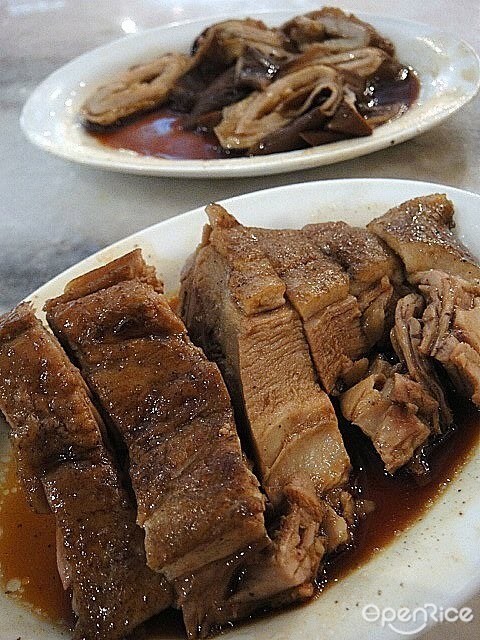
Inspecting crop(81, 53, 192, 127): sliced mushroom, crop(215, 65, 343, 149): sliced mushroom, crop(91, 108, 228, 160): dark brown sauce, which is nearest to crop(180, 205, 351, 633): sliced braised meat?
crop(215, 65, 343, 149): sliced mushroom

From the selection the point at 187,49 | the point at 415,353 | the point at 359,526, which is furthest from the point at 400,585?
the point at 187,49

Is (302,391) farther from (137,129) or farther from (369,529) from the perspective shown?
(137,129)

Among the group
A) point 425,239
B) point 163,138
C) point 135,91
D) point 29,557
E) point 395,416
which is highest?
point 425,239

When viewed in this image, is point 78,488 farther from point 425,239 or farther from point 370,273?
point 425,239

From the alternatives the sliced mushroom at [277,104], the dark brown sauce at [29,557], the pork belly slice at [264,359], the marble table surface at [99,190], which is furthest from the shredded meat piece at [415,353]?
the sliced mushroom at [277,104]

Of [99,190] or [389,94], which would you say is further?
[389,94]

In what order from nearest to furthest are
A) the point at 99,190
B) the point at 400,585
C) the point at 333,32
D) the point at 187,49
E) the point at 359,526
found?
the point at 400,585, the point at 359,526, the point at 99,190, the point at 333,32, the point at 187,49

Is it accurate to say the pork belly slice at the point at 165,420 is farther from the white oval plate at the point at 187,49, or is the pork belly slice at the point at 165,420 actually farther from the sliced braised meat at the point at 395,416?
the white oval plate at the point at 187,49
